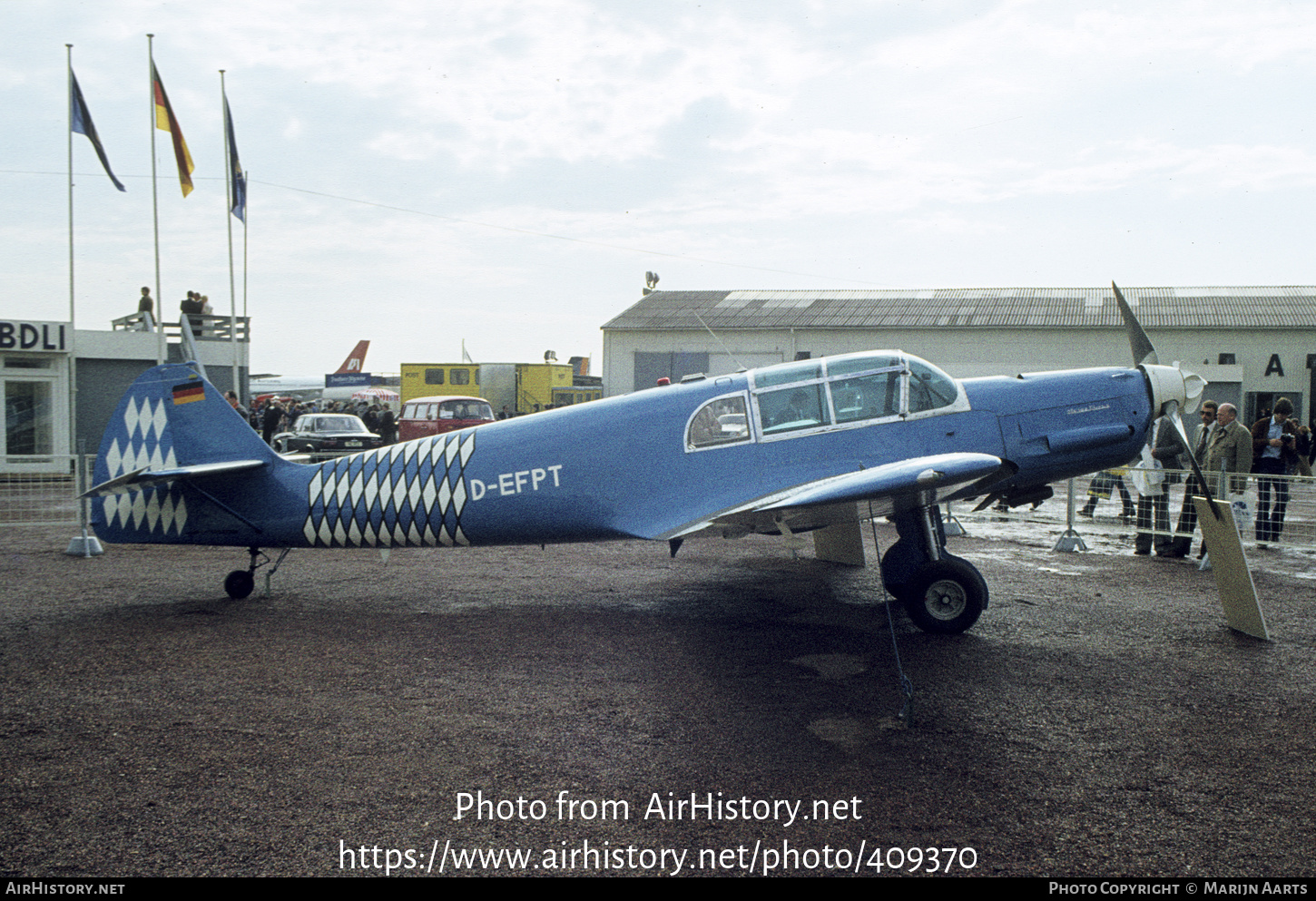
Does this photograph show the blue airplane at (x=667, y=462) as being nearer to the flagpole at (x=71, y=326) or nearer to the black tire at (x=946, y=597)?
the black tire at (x=946, y=597)

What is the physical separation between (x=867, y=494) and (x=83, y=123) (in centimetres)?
2171

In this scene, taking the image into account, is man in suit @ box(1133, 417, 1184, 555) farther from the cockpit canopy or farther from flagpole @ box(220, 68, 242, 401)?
flagpole @ box(220, 68, 242, 401)

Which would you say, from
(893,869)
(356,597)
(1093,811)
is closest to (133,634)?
(356,597)

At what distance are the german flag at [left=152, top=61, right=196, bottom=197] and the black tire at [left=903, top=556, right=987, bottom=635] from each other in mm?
20622

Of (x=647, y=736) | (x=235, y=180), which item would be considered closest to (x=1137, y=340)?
(x=647, y=736)

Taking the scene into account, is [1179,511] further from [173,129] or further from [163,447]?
[173,129]

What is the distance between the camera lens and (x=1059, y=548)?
10.8m

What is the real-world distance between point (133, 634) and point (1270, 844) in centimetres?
717

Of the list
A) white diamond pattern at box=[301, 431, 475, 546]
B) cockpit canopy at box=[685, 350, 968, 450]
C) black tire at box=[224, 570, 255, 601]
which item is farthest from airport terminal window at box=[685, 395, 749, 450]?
black tire at box=[224, 570, 255, 601]

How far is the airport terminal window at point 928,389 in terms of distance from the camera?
6.86 metres

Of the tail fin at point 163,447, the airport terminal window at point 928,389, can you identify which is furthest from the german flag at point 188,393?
the airport terminal window at point 928,389

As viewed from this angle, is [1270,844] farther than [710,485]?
No

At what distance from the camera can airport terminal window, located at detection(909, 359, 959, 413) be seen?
6.86 meters
